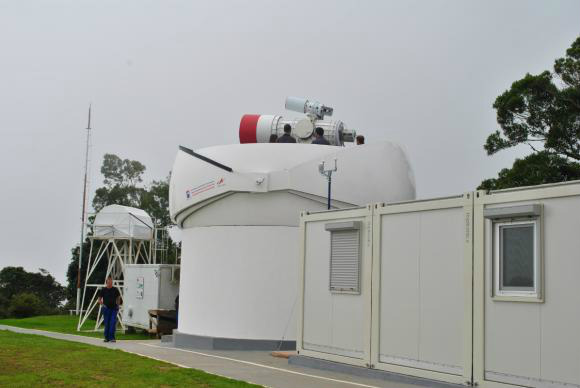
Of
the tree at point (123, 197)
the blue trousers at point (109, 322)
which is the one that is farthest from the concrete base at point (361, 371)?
the tree at point (123, 197)

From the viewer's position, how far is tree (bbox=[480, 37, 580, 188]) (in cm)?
2409

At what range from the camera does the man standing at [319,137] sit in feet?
65.5

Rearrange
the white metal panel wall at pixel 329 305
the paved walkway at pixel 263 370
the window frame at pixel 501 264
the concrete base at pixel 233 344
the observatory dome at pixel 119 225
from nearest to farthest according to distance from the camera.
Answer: the window frame at pixel 501 264 < the paved walkway at pixel 263 370 < the white metal panel wall at pixel 329 305 < the concrete base at pixel 233 344 < the observatory dome at pixel 119 225

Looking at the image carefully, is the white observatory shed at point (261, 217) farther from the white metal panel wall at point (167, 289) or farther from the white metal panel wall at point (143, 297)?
the white metal panel wall at point (143, 297)

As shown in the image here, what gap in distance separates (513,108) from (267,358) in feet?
46.4

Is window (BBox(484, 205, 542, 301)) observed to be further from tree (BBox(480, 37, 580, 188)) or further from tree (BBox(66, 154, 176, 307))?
tree (BBox(66, 154, 176, 307))

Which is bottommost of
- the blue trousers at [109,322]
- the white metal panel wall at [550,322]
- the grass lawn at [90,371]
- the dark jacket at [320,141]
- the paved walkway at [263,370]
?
the paved walkway at [263,370]

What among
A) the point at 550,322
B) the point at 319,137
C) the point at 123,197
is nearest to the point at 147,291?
A: the point at 319,137

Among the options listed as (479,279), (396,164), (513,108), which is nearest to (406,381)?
(479,279)

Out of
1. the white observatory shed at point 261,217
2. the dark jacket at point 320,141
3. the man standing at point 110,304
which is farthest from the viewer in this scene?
the dark jacket at point 320,141

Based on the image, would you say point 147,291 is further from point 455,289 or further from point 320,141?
point 455,289

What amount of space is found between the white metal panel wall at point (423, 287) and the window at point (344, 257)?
2.20 ft

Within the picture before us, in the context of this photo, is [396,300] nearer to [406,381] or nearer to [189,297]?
[406,381]

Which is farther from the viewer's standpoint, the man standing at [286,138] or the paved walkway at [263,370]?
the man standing at [286,138]
